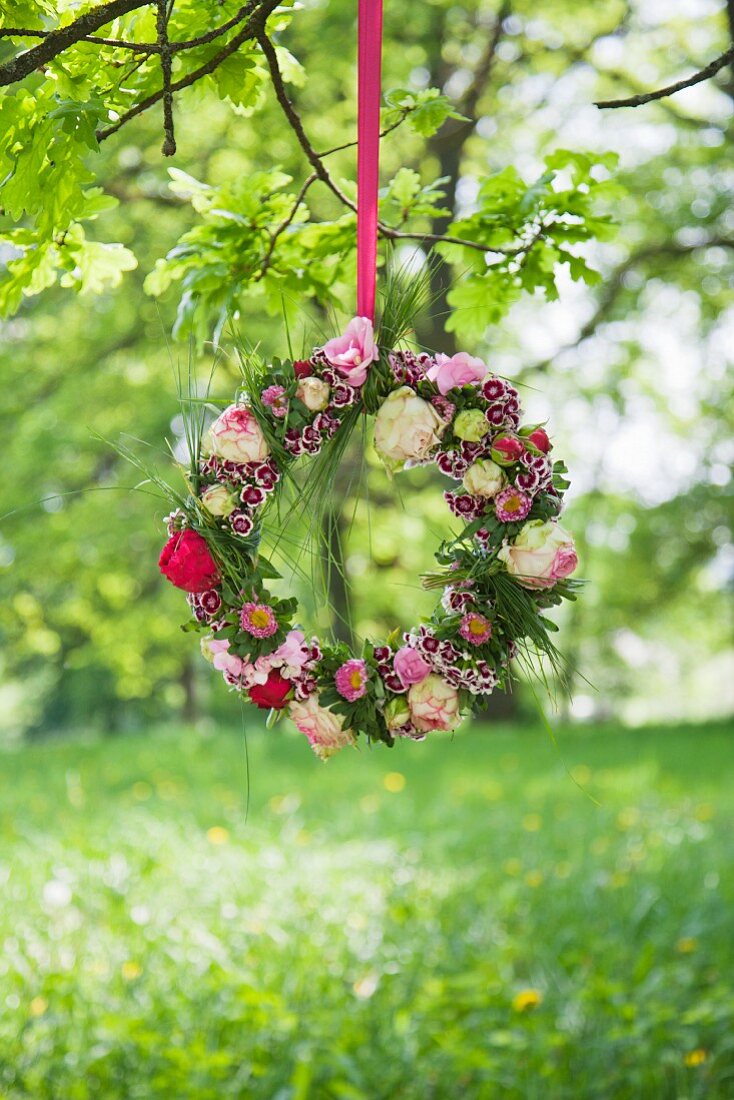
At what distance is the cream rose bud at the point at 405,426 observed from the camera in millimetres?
1564

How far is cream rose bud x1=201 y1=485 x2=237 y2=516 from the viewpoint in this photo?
1569mm

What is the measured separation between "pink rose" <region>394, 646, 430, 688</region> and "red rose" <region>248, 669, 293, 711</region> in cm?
17

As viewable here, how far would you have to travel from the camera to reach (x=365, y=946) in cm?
366

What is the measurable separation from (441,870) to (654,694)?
38.7m

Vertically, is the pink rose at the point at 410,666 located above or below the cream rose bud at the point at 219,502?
below

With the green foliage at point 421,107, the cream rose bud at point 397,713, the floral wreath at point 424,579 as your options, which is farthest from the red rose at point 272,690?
the green foliage at point 421,107

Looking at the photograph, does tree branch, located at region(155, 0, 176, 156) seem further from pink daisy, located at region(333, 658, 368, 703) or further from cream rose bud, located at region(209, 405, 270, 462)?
pink daisy, located at region(333, 658, 368, 703)

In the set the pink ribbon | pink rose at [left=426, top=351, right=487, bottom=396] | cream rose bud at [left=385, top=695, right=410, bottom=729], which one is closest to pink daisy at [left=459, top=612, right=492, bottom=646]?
cream rose bud at [left=385, top=695, right=410, bottom=729]

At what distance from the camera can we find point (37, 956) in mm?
3475

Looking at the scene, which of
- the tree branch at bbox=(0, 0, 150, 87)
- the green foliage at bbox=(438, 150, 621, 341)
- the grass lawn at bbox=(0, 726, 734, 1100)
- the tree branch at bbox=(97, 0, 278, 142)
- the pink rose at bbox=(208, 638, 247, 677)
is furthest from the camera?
the grass lawn at bbox=(0, 726, 734, 1100)

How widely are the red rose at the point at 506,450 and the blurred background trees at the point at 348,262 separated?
0.69 meters

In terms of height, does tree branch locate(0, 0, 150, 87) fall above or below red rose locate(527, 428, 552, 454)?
above

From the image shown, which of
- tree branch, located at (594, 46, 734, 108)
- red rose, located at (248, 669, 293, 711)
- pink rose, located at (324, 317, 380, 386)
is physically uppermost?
tree branch, located at (594, 46, 734, 108)

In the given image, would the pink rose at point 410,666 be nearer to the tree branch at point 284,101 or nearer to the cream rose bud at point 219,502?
the cream rose bud at point 219,502
